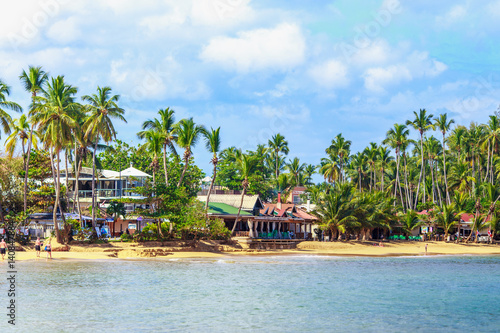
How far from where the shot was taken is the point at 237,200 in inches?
2480

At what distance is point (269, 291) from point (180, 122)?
31.0 metres

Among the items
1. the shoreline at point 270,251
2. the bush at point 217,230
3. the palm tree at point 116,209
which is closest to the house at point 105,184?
the palm tree at point 116,209

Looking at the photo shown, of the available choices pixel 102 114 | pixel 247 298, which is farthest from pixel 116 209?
pixel 247 298

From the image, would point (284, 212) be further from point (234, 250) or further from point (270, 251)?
point (234, 250)

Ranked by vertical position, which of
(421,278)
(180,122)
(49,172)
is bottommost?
(421,278)

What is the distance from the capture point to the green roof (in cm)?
5520

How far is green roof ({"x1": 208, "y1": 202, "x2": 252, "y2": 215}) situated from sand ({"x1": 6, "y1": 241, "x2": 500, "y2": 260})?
6.27 meters

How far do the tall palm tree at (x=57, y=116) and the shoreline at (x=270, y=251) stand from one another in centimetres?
383

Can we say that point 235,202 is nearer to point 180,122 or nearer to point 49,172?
point 180,122

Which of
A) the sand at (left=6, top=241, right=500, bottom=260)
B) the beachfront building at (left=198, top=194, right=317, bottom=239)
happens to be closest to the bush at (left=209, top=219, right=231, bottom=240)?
the sand at (left=6, top=241, right=500, bottom=260)

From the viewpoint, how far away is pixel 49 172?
177 feet

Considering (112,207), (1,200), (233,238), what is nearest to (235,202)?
(233,238)

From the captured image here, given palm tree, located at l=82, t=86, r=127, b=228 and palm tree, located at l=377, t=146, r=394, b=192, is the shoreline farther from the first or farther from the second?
palm tree, located at l=377, t=146, r=394, b=192

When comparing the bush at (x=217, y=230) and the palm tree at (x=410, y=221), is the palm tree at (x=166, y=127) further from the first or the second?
the palm tree at (x=410, y=221)
